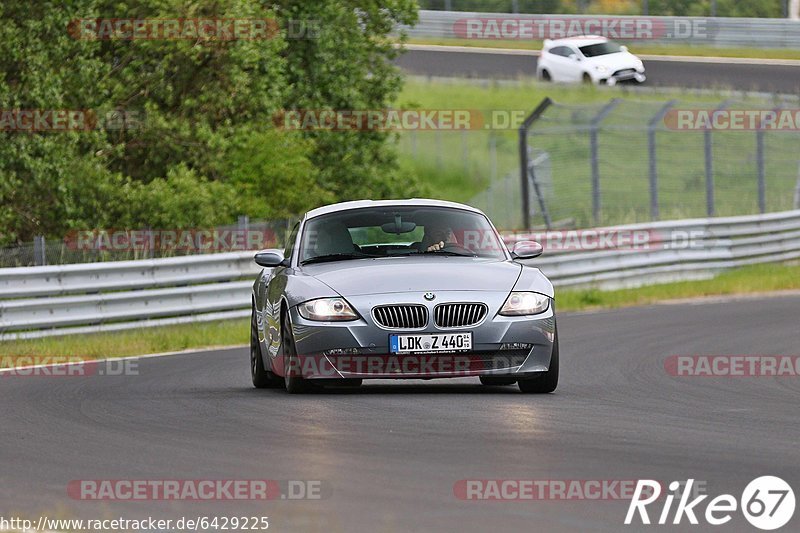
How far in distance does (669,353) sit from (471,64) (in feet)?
133

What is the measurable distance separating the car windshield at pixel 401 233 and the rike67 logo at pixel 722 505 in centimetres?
528

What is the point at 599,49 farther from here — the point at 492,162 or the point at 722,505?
the point at 722,505

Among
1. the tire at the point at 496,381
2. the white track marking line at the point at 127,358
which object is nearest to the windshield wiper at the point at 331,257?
the tire at the point at 496,381

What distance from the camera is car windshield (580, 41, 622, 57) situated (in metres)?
51.6

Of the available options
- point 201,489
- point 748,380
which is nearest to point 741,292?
point 748,380

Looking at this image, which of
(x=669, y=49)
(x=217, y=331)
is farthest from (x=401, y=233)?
(x=669, y=49)

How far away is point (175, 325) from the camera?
20438 millimetres

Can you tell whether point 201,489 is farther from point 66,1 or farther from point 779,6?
point 779,6

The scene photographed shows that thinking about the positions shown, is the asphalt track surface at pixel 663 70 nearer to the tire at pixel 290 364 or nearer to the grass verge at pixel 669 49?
A: the grass verge at pixel 669 49

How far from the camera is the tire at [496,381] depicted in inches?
478

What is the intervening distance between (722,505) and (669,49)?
50.1 metres

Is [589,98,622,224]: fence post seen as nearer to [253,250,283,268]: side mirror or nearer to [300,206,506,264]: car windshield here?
[300,206,506,264]: car windshield

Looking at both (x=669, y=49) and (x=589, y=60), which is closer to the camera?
(x=589, y=60)

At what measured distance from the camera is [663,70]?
5191 cm
